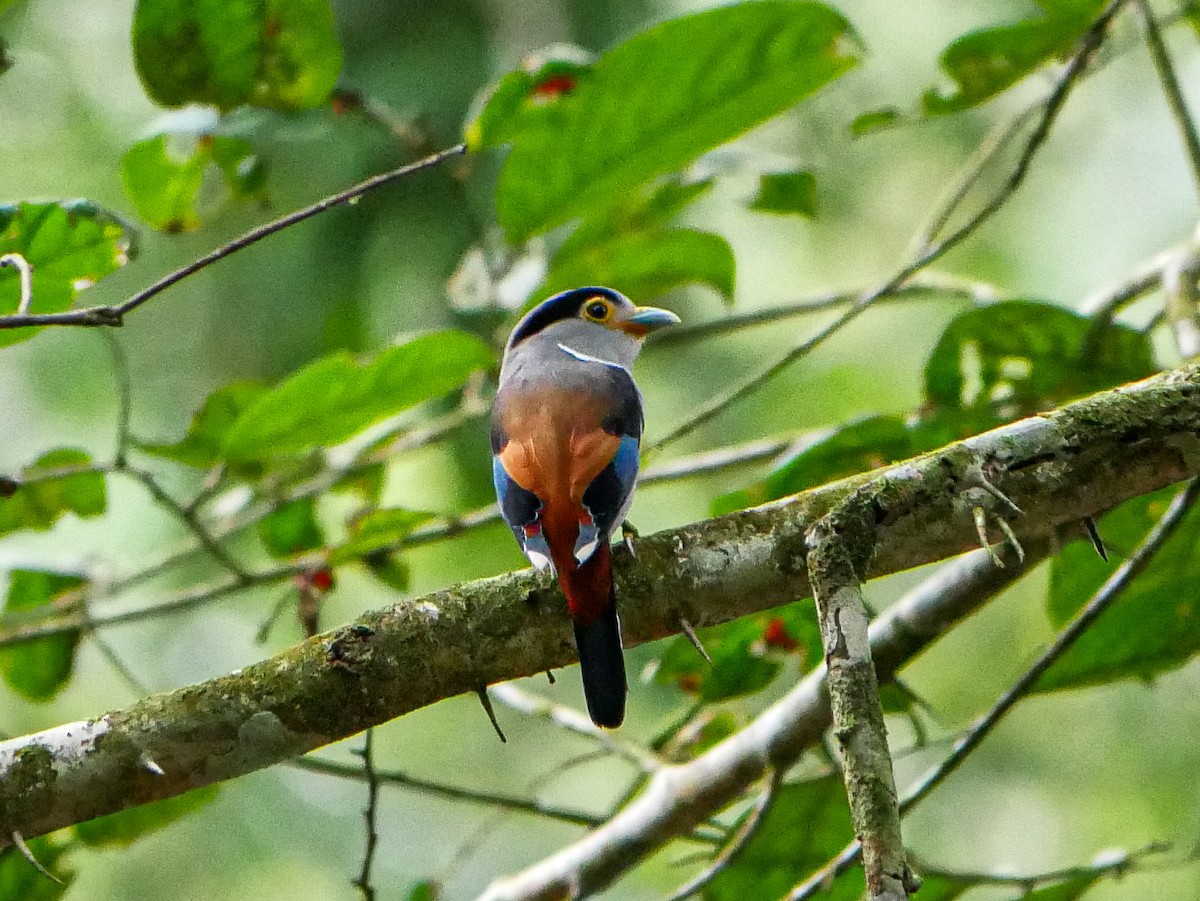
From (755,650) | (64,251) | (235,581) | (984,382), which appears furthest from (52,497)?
(984,382)

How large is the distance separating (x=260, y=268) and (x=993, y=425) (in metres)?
5.18

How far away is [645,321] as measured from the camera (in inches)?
152

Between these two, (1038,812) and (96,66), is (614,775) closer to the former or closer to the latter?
(1038,812)

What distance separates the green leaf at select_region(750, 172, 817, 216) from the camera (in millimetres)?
3793

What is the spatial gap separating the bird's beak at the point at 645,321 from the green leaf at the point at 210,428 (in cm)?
104

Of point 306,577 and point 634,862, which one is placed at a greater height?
point 306,577

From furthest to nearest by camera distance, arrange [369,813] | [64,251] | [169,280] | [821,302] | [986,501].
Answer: [821,302] < [64,251] < [369,813] < [986,501] < [169,280]

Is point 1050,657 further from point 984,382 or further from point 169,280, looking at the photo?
point 169,280

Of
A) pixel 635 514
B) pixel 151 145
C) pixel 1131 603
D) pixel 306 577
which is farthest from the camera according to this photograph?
pixel 635 514

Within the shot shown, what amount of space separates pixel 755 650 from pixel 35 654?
2093mm

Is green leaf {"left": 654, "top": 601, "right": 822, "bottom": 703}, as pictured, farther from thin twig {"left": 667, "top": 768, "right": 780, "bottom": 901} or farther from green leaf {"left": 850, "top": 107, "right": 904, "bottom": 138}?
green leaf {"left": 850, "top": 107, "right": 904, "bottom": 138}

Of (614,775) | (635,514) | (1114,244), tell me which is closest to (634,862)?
(635,514)

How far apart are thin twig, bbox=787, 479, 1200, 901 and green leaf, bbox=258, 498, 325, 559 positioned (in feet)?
6.70

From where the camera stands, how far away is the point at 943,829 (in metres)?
7.91
